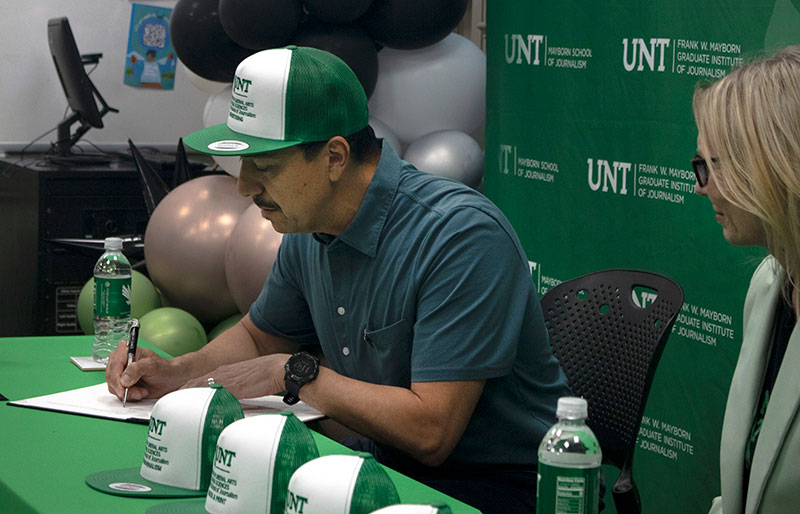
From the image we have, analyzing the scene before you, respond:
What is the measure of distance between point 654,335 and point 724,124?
493 mm

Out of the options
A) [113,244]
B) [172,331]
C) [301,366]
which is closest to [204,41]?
[172,331]

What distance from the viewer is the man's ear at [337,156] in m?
2.04

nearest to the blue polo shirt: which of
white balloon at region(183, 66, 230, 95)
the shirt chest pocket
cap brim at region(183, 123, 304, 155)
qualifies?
the shirt chest pocket

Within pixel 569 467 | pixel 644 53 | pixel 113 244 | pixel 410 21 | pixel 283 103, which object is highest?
pixel 410 21

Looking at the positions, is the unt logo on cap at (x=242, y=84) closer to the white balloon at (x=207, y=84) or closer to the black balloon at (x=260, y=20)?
the black balloon at (x=260, y=20)

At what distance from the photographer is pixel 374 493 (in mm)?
1269

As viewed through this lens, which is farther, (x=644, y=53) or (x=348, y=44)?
(x=348, y=44)

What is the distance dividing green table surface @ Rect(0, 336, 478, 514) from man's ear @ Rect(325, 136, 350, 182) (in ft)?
A: 1.69

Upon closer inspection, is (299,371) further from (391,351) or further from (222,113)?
(222,113)

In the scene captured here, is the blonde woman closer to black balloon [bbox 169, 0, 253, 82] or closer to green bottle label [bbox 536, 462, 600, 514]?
green bottle label [bbox 536, 462, 600, 514]

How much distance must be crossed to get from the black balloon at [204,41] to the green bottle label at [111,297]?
1.70 m

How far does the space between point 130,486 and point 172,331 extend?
6.36 ft

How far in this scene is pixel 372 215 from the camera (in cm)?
212

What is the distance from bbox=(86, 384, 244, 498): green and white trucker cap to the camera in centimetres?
155
